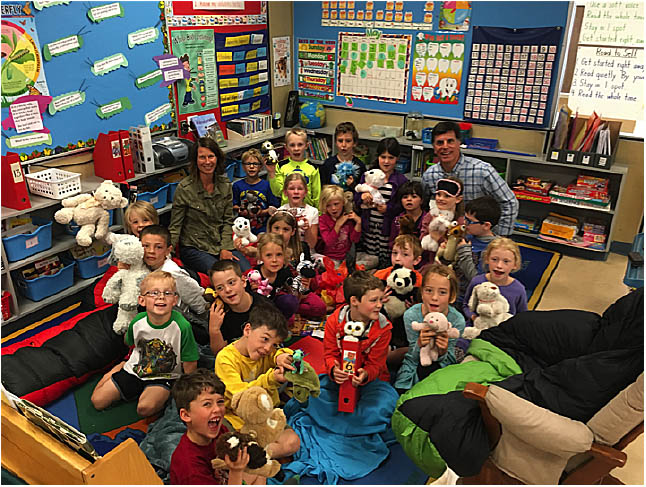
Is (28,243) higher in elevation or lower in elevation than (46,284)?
higher

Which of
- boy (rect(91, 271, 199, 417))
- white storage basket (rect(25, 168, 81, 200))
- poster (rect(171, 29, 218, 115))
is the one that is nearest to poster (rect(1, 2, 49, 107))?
white storage basket (rect(25, 168, 81, 200))

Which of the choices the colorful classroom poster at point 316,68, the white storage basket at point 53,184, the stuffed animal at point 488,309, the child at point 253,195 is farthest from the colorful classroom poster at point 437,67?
the white storage basket at point 53,184

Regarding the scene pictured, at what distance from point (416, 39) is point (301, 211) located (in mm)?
2677

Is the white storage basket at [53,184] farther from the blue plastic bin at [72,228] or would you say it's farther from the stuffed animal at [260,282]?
the stuffed animal at [260,282]

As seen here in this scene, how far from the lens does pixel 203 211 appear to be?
4109 millimetres

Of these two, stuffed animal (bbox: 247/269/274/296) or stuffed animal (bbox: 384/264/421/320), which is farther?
stuffed animal (bbox: 247/269/274/296)

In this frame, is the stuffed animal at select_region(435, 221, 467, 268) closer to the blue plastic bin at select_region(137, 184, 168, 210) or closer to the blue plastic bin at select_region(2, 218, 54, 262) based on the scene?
the blue plastic bin at select_region(137, 184, 168, 210)

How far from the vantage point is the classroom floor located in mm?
4098

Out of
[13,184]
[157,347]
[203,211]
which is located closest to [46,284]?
[13,184]

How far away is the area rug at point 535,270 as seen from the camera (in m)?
4.25

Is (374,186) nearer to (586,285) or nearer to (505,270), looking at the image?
(505,270)

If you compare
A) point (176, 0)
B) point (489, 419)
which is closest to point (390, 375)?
point (489, 419)

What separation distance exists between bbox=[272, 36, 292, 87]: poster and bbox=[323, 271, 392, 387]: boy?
4114 mm

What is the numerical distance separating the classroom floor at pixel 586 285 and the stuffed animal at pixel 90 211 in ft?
10.9
